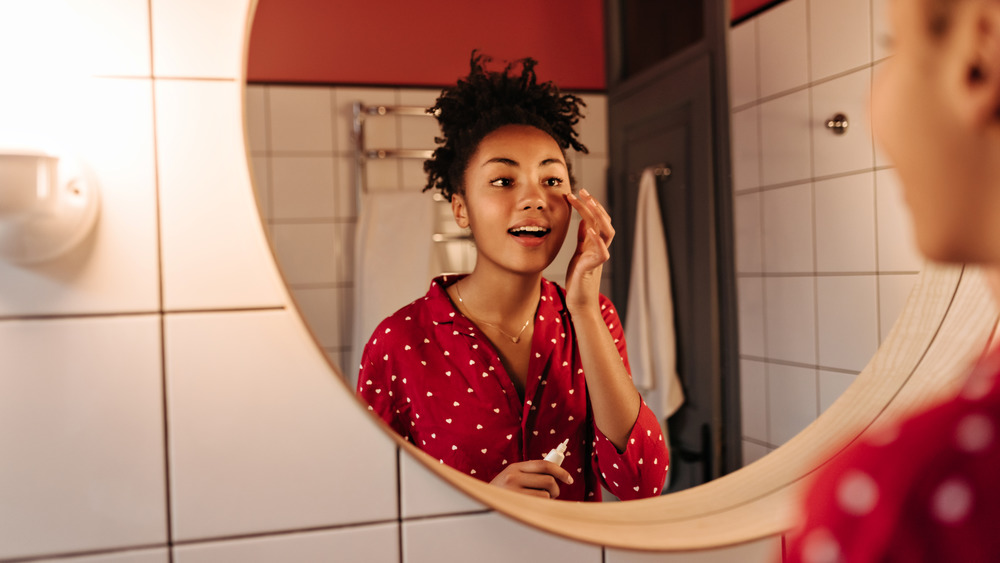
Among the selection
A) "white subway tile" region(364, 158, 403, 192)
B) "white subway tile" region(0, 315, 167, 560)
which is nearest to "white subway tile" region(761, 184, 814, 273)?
"white subway tile" region(364, 158, 403, 192)

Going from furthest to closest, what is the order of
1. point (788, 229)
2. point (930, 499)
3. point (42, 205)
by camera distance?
point (788, 229) → point (42, 205) → point (930, 499)

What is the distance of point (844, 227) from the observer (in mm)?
801

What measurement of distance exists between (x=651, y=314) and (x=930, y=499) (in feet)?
1.42

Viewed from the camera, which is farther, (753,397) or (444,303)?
(753,397)

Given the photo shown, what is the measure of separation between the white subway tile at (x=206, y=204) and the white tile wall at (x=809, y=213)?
56 cm

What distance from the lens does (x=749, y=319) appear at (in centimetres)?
78

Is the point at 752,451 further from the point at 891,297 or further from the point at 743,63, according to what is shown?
the point at 743,63

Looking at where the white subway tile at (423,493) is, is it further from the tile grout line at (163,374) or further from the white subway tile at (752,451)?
the white subway tile at (752,451)

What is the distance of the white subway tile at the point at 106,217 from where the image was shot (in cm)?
51

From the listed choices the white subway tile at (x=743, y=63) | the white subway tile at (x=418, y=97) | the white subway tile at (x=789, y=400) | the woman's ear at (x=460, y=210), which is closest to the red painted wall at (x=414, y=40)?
the white subway tile at (x=418, y=97)

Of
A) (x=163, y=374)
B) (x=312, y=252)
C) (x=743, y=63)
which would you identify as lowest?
(x=163, y=374)

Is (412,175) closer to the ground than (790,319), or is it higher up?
higher up

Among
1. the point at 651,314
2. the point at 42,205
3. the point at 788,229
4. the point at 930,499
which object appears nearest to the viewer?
the point at 930,499

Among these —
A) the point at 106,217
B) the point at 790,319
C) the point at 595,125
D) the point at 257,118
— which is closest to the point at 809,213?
the point at 790,319
